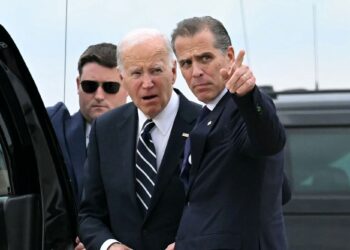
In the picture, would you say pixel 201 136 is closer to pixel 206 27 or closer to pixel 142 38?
pixel 206 27

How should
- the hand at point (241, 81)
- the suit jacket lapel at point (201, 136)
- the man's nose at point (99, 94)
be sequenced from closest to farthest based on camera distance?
the hand at point (241, 81) → the suit jacket lapel at point (201, 136) → the man's nose at point (99, 94)

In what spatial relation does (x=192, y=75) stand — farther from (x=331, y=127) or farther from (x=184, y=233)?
(x=331, y=127)

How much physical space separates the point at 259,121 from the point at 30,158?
0.68 m

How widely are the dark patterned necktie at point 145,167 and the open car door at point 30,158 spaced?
45 centimetres

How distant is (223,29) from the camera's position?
3248mm

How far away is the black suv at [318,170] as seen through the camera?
567cm

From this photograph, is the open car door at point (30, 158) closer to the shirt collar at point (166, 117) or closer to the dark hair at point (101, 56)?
the shirt collar at point (166, 117)

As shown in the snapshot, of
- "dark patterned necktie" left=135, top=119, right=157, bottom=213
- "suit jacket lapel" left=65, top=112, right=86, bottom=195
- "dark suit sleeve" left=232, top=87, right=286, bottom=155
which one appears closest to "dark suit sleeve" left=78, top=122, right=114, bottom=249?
"dark patterned necktie" left=135, top=119, right=157, bottom=213

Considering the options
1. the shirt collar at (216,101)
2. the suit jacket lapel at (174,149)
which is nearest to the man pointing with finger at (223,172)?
the shirt collar at (216,101)

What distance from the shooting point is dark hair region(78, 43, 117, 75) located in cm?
418

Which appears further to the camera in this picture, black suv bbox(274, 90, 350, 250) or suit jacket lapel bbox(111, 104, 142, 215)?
black suv bbox(274, 90, 350, 250)

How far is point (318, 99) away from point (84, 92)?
2238mm

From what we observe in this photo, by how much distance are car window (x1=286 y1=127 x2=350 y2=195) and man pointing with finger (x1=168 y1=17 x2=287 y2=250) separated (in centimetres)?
271

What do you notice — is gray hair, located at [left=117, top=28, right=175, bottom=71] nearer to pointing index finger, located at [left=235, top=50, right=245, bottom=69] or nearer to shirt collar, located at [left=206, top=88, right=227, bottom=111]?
shirt collar, located at [left=206, top=88, right=227, bottom=111]
